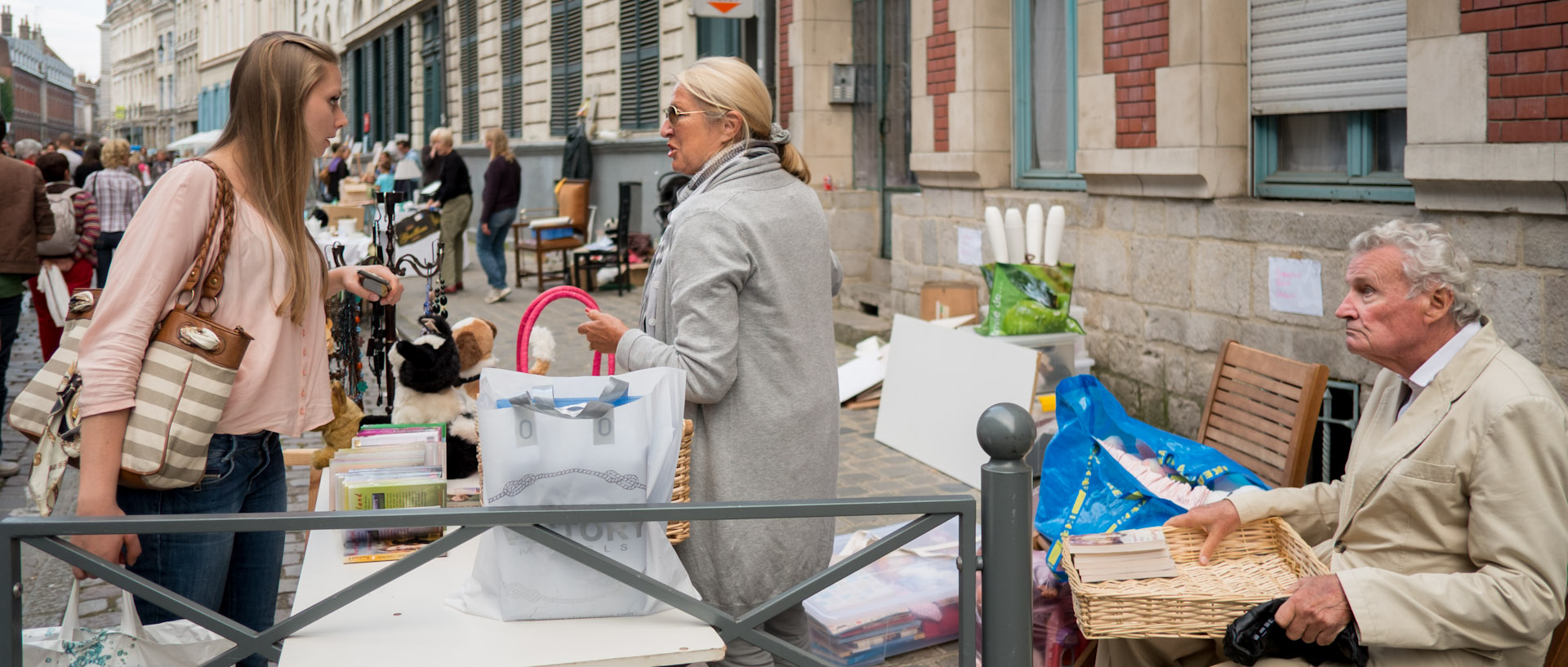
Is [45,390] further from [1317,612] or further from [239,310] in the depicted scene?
[1317,612]

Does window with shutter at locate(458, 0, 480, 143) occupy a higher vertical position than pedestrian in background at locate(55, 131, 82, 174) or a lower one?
higher

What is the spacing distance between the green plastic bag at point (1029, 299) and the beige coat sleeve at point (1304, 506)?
3001 mm

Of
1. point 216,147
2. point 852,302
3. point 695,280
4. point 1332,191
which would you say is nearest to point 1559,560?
point 695,280

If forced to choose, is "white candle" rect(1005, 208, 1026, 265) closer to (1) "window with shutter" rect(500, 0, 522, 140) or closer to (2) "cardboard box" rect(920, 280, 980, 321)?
(2) "cardboard box" rect(920, 280, 980, 321)

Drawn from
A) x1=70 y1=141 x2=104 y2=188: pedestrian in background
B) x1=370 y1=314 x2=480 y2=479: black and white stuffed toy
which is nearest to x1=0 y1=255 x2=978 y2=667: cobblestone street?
x1=370 y1=314 x2=480 y2=479: black and white stuffed toy

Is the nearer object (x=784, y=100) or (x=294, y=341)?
(x=294, y=341)

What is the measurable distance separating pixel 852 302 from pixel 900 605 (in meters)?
7.24

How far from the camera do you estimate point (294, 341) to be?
2.63 m

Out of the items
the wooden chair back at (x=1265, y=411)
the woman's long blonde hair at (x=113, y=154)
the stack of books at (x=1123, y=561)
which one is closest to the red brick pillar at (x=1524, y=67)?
the wooden chair back at (x=1265, y=411)

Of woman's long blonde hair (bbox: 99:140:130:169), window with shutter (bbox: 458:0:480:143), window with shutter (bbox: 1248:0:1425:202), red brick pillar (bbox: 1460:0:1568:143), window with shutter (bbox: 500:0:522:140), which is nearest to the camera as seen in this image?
red brick pillar (bbox: 1460:0:1568:143)

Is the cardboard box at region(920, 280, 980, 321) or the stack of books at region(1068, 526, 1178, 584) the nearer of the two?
the stack of books at region(1068, 526, 1178, 584)

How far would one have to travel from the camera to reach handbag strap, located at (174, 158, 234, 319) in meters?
2.40

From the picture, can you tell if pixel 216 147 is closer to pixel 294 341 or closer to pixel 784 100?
pixel 294 341

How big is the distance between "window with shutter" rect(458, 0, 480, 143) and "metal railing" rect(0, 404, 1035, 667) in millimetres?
24325
